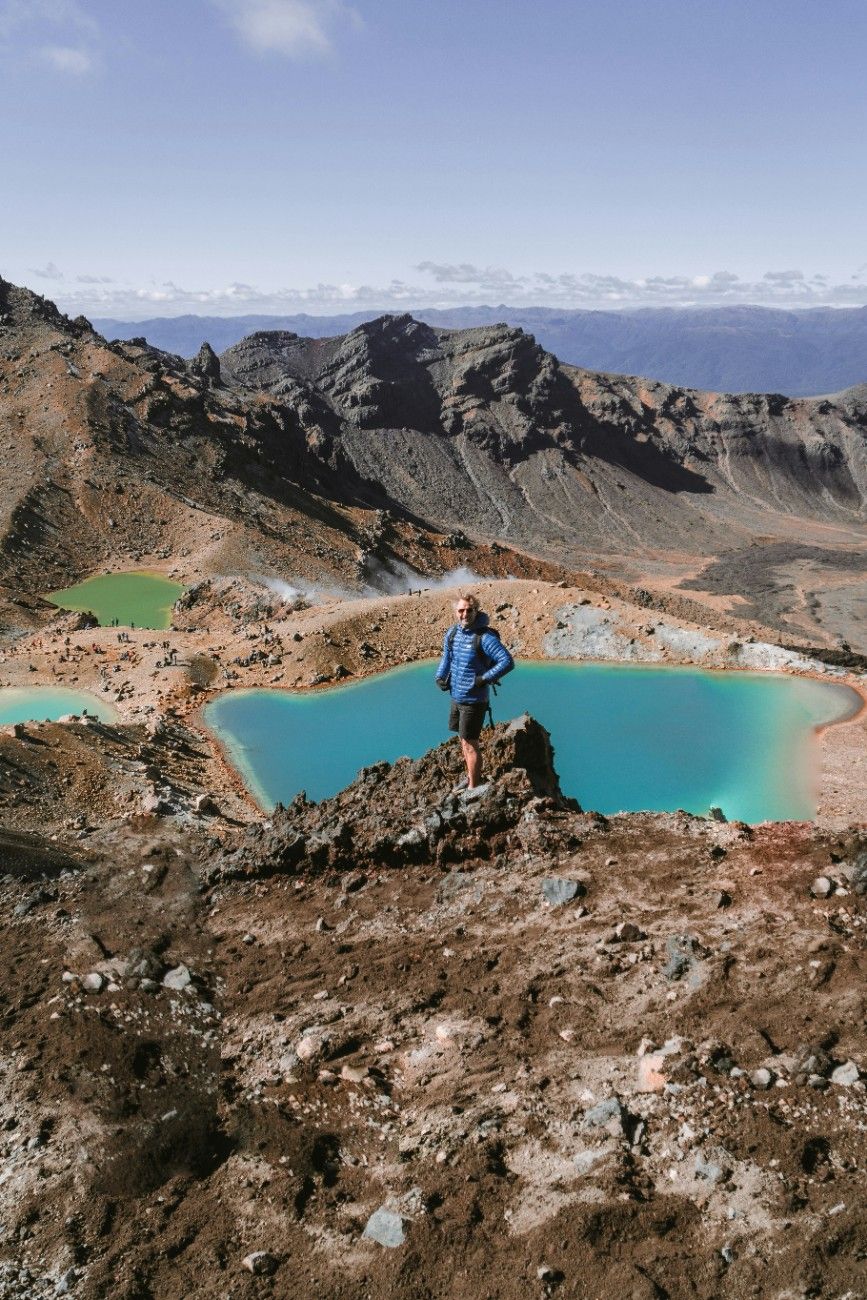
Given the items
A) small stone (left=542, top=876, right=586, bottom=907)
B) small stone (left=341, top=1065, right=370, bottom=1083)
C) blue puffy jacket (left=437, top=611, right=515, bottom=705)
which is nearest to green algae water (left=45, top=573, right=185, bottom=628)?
blue puffy jacket (left=437, top=611, right=515, bottom=705)

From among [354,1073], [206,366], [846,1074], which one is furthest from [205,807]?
[206,366]

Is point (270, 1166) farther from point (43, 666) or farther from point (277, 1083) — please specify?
point (43, 666)

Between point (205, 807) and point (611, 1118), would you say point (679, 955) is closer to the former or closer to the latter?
point (611, 1118)

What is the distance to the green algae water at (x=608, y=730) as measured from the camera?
2464 cm

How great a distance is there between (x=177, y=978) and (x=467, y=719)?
521 centimetres

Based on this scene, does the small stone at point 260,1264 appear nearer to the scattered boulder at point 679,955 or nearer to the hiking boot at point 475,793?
the scattered boulder at point 679,955

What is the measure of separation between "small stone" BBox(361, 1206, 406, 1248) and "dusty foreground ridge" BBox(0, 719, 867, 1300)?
0.06ft

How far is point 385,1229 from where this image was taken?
617 cm

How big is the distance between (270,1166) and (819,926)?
228 inches

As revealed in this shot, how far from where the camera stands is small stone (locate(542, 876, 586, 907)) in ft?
32.9

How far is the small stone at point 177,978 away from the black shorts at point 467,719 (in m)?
4.84

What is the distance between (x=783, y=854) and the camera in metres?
9.88

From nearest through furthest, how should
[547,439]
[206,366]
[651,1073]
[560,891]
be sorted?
1. [651,1073]
2. [560,891]
3. [206,366]
4. [547,439]

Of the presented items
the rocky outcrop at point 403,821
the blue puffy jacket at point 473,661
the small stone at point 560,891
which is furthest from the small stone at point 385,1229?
the blue puffy jacket at point 473,661
